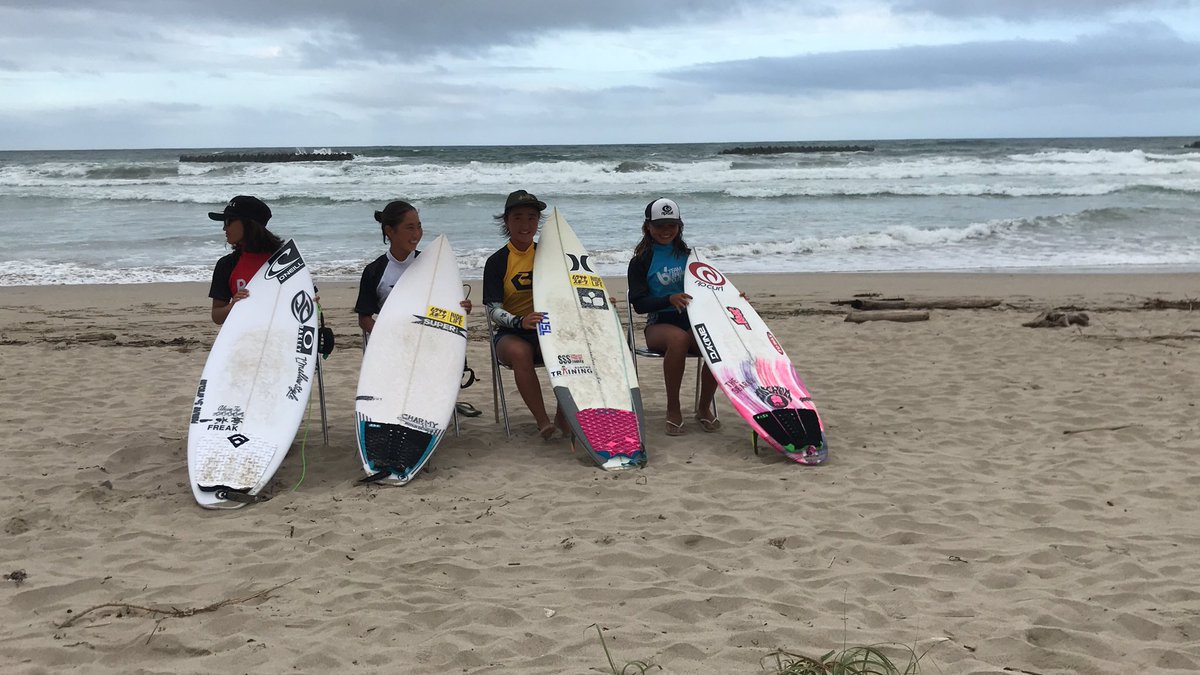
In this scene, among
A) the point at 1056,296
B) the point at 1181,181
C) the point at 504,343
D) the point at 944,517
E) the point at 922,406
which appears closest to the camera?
the point at 944,517

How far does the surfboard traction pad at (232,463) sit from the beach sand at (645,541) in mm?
127

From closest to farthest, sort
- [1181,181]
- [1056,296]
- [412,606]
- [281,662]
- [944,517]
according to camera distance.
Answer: [281,662]
[412,606]
[944,517]
[1056,296]
[1181,181]

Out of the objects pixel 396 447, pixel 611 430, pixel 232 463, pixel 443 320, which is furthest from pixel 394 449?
pixel 611 430

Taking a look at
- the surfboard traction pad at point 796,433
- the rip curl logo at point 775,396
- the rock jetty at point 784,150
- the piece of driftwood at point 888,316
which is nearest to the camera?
the surfboard traction pad at point 796,433

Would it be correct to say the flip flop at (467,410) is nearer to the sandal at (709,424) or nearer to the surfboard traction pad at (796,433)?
the sandal at (709,424)

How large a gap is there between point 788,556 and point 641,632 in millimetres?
765

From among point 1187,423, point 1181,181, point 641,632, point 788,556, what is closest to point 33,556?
point 641,632

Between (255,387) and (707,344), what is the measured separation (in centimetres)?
219

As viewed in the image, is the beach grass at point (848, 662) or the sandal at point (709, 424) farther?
the sandal at point (709, 424)

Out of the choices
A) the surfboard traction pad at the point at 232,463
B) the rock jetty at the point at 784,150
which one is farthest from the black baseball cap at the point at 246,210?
the rock jetty at the point at 784,150

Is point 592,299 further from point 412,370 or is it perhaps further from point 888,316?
point 888,316

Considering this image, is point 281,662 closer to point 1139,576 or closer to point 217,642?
point 217,642

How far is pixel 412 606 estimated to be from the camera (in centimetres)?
283

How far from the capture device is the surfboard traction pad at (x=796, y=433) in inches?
167
